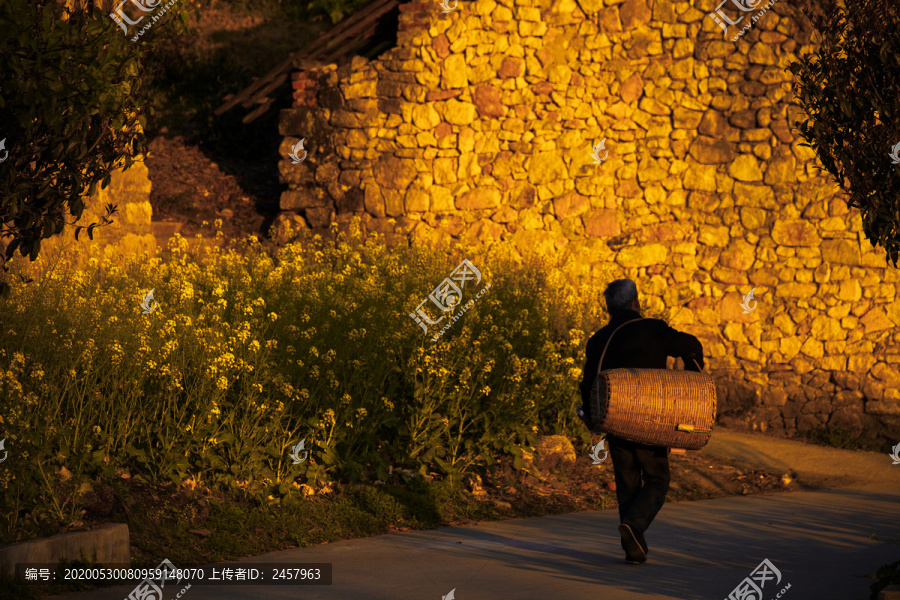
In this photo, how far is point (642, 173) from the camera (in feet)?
35.7

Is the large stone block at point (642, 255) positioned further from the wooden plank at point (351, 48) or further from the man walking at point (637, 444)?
the man walking at point (637, 444)

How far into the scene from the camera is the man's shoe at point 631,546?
18.1 ft

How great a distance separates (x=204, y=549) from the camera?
5773 mm

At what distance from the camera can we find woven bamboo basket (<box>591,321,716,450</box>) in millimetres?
5406

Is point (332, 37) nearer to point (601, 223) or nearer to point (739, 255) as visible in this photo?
point (601, 223)

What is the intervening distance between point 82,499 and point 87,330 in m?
1.30

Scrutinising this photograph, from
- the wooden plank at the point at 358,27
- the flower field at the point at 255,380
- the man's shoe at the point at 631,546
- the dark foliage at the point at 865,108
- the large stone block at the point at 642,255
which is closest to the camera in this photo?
the dark foliage at the point at 865,108

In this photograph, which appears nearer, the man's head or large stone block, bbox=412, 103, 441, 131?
the man's head

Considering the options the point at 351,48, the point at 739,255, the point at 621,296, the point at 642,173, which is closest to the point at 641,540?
the point at 621,296

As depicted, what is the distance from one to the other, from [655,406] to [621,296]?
0.81 metres

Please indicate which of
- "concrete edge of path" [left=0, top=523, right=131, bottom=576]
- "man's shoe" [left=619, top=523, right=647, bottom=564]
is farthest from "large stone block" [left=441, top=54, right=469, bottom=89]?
"concrete edge of path" [left=0, top=523, right=131, bottom=576]

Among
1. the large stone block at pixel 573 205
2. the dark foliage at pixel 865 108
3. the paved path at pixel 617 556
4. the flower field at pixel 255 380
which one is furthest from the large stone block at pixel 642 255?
the dark foliage at pixel 865 108

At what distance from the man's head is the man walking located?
81 millimetres

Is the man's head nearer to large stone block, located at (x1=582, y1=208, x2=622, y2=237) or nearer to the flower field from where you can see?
the flower field
